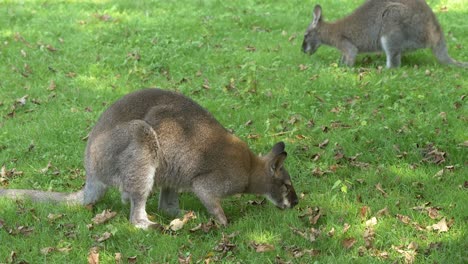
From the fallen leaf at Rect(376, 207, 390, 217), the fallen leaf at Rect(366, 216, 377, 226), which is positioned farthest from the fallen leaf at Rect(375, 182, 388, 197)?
the fallen leaf at Rect(366, 216, 377, 226)

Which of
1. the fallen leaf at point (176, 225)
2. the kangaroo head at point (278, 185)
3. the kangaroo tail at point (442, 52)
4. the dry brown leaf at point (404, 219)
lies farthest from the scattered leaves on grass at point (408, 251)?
the kangaroo tail at point (442, 52)

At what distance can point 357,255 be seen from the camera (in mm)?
5574

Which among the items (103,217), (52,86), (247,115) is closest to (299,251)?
(103,217)

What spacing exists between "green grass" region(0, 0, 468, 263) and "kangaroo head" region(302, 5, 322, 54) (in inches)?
8.1

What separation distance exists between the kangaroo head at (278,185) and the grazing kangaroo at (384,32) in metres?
5.19

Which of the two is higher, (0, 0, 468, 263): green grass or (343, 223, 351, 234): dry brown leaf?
(343, 223, 351, 234): dry brown leaf

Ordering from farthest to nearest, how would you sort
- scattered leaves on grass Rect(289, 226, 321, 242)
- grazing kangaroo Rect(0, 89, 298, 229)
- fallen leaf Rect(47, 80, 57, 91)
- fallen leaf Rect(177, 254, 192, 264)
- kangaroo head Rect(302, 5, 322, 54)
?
kangaroo head Rect(302, 5, 322, 54)
fallen leaf Rect(47, 80, 57, 91)
grazing kangaroo Rect(0, 89, 298, 229)
scattered leaves on grass Rect(289, 226, 321, 242)
fallen leaf Rect(177, 254, 192, 264)

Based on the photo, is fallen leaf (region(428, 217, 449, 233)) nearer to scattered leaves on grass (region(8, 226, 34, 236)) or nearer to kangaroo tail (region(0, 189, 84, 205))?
kangaroo tail (region(0, 189, 84, 205))

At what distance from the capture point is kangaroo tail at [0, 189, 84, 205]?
6738mm

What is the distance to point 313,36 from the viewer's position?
1237 centimetres

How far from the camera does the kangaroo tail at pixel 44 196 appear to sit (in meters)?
6.74

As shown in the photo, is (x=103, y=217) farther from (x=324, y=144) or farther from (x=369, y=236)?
(x=324, y=144)

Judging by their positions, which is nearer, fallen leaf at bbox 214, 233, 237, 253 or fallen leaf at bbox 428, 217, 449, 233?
fallen leaf at bbox 214, 233, 237, 253

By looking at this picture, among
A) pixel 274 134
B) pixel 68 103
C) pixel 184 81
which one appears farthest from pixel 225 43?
pixel 274 134
